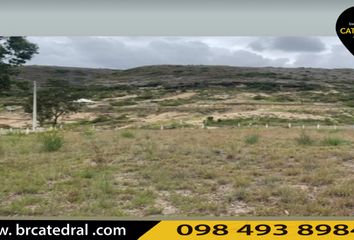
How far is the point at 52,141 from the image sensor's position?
268cm

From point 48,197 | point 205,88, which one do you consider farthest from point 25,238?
point 205,88

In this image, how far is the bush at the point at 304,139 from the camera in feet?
8.96

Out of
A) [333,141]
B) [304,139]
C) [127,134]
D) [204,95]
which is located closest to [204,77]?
[204,95]

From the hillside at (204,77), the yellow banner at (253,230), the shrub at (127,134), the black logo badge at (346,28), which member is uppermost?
the black logo badge at (346,28)

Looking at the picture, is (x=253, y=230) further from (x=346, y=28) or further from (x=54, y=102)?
(x=54, y=102)

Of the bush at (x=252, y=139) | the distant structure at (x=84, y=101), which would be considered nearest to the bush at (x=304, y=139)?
the bush at (x=252, y=139)

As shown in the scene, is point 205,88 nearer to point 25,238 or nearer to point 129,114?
point 129,114

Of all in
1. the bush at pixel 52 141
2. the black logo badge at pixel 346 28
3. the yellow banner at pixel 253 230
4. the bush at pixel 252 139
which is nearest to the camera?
the black logo badge at pixel 346 28

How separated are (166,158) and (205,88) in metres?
0.55

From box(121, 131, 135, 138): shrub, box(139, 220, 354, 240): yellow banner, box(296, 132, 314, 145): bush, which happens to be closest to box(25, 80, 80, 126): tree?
box(121, 131, 135, 138): shrub

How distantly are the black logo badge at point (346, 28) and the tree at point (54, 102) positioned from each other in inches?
65.7

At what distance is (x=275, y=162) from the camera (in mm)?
2834

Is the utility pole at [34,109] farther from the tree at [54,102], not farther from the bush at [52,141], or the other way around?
the bush at [52,141]

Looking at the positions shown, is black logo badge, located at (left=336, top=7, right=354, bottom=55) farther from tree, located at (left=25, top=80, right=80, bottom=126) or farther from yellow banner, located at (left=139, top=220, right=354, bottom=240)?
tree, located at (left=25, top=80, right=80, bottom=126)
